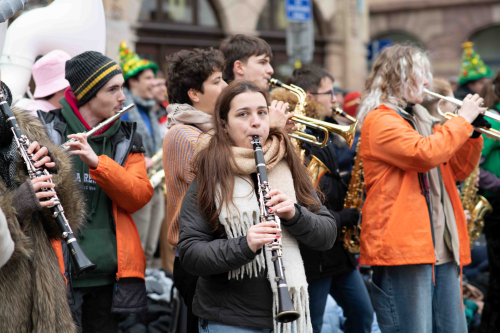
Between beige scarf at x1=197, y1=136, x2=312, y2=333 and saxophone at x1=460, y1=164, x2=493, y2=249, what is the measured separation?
239 cm

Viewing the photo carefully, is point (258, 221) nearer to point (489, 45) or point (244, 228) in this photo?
point (244, 228)

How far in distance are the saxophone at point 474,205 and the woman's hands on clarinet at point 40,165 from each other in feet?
10.3

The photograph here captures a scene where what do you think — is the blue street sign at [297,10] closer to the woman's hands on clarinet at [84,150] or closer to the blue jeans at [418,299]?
the blue jeans at [418,299]

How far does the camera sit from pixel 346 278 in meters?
3.79

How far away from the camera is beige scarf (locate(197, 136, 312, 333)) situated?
2.34m

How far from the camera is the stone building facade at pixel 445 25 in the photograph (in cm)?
1802

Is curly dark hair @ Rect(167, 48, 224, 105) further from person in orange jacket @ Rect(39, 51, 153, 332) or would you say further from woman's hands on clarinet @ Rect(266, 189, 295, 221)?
woman's hands on clarinet @ Rect(266, 189, 295, 221)

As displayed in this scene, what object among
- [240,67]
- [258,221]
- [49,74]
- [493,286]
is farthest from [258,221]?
[493,286]

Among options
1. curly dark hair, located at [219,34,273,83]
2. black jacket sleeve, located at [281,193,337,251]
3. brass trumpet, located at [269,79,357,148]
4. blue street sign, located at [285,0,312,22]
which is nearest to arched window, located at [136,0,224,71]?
blue street sign, located at [285,0,312,22]

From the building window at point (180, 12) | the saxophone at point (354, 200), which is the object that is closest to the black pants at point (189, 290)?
the saxophone at point (354, 200)

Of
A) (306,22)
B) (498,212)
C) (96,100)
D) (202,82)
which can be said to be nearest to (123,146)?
(96,100)

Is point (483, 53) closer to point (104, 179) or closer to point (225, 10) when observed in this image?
point (225, 10)

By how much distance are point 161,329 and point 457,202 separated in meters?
2.28

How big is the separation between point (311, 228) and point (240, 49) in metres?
1.65
